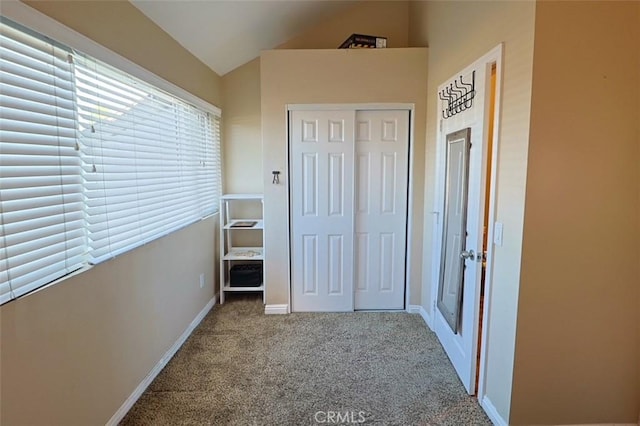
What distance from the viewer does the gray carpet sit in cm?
211

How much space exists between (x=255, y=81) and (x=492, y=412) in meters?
3.69

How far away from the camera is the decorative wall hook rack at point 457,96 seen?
229 centimetres

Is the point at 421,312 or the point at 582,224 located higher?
the point at 582,224

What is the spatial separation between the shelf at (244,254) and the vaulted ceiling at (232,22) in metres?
1.94

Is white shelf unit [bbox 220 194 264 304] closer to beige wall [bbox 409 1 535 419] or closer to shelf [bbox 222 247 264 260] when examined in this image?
shelf [bbox 222 247 264 260]

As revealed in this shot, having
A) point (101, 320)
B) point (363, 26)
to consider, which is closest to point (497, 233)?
point (101, 320)

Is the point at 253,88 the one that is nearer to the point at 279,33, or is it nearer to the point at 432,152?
the point at 279,33

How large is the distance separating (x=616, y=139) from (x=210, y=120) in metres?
3.32

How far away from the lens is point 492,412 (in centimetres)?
205

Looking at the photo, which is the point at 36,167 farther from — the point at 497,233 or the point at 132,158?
the point at 497,233

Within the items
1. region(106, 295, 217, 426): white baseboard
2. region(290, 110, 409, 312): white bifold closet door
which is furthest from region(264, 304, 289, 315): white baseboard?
region(106, 295, 217, 426): white baseboard

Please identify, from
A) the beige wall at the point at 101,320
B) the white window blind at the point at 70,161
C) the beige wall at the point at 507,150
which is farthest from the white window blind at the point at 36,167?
the beige wall at the point at 507,150

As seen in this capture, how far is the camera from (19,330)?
1.40 m

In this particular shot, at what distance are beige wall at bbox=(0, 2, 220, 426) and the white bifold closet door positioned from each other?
112cm
